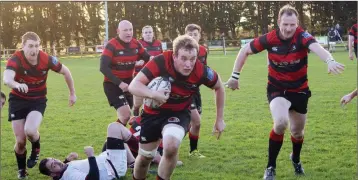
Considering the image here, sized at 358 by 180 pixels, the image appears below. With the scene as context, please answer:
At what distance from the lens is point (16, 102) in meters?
6.55

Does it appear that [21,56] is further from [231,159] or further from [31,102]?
[231,159]

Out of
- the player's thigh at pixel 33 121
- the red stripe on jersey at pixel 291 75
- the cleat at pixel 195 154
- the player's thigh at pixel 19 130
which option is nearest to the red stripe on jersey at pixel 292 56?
the red stripe on jersey at pixel 291 75

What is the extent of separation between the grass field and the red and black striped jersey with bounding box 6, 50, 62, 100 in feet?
3.61

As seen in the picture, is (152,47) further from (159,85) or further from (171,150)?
(171,150)

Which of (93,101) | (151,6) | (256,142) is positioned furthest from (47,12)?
(256,142)

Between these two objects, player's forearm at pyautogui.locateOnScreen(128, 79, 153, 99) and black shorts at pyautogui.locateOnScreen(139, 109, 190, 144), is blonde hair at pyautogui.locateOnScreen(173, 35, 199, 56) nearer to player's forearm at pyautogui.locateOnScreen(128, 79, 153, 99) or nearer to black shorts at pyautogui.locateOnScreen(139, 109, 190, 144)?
player's forearm at pyautogui.locateOnScreen(128, 79, 153, 99)

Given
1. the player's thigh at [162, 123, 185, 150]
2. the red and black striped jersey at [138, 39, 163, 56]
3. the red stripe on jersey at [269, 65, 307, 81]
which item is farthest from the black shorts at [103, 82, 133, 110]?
the red and black striped jersey at [138, 39, 163, 56]

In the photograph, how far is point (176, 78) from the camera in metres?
4.99

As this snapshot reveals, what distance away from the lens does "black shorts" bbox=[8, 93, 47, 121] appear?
650cm

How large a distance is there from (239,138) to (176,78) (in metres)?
3.65

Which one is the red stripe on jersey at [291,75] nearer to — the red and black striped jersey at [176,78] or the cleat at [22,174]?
the red and black striped jersey at [176,78]

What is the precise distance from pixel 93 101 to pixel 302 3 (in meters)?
56.0

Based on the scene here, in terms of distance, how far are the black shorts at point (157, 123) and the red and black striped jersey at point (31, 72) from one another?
221 centimetres

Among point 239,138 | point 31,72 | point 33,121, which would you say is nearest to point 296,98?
point 239,138
